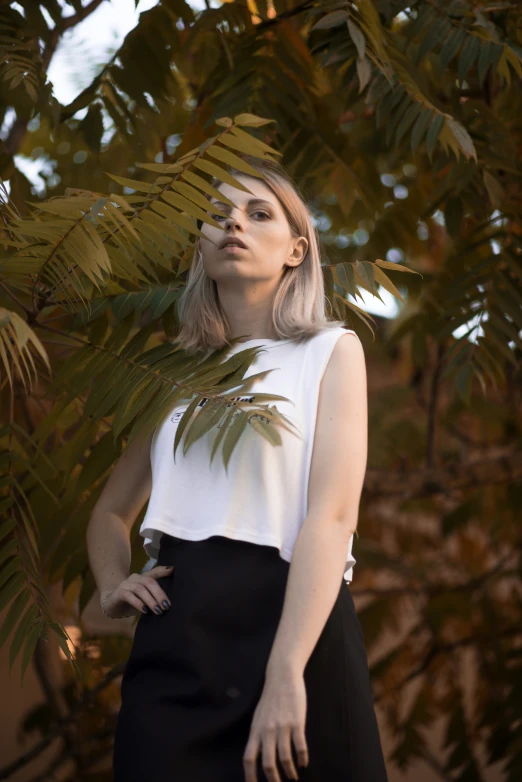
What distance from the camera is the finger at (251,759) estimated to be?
162cm

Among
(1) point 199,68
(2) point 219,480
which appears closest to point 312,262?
(2) point 219,480

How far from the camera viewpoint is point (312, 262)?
7.38 ft

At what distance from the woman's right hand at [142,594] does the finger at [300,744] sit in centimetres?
37

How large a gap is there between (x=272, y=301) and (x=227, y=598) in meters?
0.73

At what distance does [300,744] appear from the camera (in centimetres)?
161

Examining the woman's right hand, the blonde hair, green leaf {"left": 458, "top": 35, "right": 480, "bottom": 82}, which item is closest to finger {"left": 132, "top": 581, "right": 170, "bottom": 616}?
the woman's right hand

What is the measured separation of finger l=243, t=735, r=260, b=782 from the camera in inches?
63.8

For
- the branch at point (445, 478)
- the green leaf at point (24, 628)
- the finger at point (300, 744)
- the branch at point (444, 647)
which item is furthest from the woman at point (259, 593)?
the branch at point (444, 647)

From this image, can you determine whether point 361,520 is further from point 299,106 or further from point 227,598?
point 227,598

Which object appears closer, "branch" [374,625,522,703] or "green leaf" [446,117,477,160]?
"green leaf" [446,117,477,160]

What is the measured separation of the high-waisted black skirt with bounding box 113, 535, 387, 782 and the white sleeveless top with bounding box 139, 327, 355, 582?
39 millimetres

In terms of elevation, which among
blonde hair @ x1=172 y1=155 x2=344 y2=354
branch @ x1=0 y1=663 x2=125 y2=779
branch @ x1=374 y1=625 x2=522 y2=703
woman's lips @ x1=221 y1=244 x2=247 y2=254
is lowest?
branch @ x1=374 y1=625 x2=522 y2=703

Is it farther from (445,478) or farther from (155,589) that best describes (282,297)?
(445,478)

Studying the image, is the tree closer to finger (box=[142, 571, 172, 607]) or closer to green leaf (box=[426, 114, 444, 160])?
green leaf (box=[426, 114, 444, 160])
